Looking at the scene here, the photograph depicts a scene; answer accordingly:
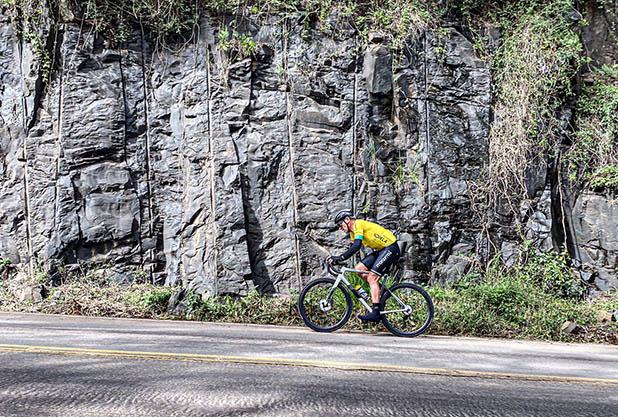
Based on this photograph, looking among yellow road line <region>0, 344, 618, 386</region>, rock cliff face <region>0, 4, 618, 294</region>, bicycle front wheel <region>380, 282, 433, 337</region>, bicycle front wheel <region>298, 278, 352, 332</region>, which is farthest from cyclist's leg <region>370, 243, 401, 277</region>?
yellow road line <region>0, 344, 618, 386</region>

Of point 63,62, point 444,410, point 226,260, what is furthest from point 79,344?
point 63,62

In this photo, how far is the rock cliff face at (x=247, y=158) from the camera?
10453mm

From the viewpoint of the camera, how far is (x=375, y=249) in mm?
8109

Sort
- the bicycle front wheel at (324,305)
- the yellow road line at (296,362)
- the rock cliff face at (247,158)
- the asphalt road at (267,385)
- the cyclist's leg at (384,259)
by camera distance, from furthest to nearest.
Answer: the rock cliff face at (247,158)
the cyclist's leg at (384,259)
the bicycle front wheel at (324,305)
the yellow road line at (296,362)
the asphalt road at (267,385)

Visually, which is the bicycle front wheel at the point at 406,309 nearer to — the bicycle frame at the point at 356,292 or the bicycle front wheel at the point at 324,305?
the bicycle frame at the point at 356,292

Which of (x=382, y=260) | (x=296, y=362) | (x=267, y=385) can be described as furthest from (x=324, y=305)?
(x=267, y=385)

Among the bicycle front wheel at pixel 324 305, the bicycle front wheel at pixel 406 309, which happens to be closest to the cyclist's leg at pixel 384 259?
the bicycle front wheel at pixel 406 309

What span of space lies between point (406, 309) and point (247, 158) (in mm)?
4991

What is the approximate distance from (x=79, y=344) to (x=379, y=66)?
9.24 m

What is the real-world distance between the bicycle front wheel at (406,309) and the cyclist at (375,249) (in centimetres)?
22

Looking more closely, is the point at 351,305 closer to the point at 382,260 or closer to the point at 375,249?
the point at 382,260

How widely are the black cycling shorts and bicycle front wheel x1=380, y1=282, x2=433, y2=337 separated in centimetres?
37

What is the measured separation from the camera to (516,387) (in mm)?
2791

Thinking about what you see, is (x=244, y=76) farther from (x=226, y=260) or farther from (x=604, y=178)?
(x=604, y=178)
